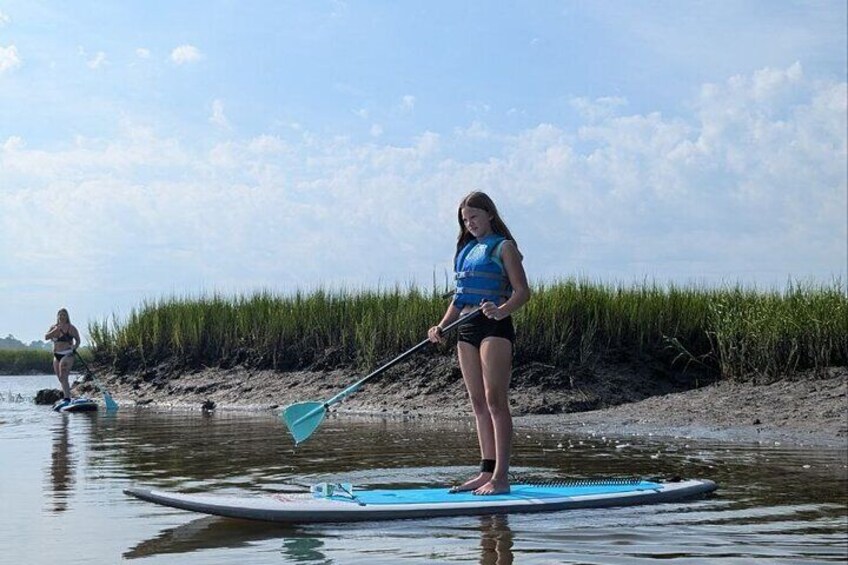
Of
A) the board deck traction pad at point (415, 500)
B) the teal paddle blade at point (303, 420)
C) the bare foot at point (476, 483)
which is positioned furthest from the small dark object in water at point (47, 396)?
the bare foot at point (476, 483)

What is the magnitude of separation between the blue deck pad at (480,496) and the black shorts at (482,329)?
3.19 feet

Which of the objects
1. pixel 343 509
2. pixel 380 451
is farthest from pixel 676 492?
pixel 380 451

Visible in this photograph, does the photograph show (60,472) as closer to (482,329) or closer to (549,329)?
(482,329)

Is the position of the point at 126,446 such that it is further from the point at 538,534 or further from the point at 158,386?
the point at 158,386

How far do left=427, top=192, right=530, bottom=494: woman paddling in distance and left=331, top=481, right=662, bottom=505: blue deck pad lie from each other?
0.15 m

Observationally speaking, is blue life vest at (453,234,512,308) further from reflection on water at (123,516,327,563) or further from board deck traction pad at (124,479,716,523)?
reflection on water at (123,516,327,563)

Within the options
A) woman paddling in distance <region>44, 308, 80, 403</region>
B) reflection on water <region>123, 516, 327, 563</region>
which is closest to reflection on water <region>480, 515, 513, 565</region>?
reflection on water <region>123, 516, 327, 563</region>

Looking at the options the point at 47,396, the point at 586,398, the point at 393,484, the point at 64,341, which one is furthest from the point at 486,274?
the point at 47,396

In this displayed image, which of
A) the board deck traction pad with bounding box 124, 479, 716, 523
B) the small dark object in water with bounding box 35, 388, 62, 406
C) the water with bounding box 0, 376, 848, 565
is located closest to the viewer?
the water with bounding box 0, 376, 848, 565

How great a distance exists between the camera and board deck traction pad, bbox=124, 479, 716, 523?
668 centimetres

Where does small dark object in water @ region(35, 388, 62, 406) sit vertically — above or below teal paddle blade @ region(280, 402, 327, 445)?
above

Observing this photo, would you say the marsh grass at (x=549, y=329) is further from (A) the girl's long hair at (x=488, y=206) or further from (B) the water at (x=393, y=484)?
(A) the girl's long hair at (x=488, y=206)

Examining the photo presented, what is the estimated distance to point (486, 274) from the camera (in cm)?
737

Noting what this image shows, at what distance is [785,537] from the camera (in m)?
6.07
